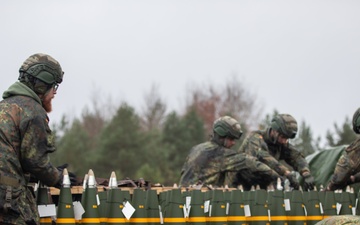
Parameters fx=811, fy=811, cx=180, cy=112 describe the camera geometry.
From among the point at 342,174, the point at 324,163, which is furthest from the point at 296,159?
the point at 342,174

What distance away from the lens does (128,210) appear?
35.9ft

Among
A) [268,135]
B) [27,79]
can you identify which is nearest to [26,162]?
[27,79]

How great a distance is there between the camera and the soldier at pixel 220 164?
15.7 meters

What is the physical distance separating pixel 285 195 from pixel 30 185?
506cm

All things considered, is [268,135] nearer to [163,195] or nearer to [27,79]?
[163,195]

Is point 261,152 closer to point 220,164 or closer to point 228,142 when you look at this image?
point 228,142

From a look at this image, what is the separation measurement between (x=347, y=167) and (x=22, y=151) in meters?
7.38

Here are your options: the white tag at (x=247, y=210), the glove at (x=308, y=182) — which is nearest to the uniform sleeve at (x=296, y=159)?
the glove at (x=308, y=182)

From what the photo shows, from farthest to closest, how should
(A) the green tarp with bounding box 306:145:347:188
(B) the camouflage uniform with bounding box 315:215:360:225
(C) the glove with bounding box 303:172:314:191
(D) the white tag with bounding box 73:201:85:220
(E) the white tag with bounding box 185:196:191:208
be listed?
(A) the green tarp with bounding box 306:145:347:188, (C) the glove with bounding box 303:172:314:191, (E) the white tag with bounding box 185:196:191:208, (D) the white tag with bounding box 73:201:85:220, (B) the camouflage uniform with bounding box 315:215:360:225

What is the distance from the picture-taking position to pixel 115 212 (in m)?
Answer: 10.9

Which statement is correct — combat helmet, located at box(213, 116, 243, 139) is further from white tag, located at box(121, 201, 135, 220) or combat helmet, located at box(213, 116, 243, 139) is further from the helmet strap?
white tag, located at box(121, 201, 135, 220)

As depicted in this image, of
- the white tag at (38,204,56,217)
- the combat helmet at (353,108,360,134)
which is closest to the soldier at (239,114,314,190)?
the combat helmet at (353,108,360,134)

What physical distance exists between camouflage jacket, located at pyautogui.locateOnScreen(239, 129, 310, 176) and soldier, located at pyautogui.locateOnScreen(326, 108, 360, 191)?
152 cm

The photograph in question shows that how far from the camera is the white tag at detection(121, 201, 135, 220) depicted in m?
10.9
